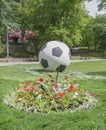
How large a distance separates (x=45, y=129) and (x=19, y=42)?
36.4 meters

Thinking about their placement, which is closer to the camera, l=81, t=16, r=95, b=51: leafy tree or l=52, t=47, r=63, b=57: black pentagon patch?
l=52, t=47, r=63, b=57: black pentagon patch

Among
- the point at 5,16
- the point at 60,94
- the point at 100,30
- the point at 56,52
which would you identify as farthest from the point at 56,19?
the point at 60,94

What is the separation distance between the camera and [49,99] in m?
5.48

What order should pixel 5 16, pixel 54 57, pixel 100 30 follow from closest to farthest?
pixel 54 57, pixel 5 16, pixel 100 30

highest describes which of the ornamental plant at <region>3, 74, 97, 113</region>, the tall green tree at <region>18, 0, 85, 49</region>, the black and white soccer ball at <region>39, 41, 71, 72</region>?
the tall green tree at <region>18, 0, 85, 49</region>

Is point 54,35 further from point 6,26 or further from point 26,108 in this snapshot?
point 26,108

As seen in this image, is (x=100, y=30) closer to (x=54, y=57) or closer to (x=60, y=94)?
(x=54, y=57)

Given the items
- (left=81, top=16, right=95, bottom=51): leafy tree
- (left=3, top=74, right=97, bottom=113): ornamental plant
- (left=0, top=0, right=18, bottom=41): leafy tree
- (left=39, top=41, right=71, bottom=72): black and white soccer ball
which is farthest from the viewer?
(left=81, top=16, right=95, bottom=51): leafy tree

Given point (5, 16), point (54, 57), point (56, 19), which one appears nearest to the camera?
point (54, 57)

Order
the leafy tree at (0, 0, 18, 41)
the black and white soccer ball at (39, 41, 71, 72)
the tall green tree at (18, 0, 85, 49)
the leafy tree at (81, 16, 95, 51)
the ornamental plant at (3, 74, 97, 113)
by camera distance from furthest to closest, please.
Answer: the leafy tree at (81, 16, 95, 51) < the tall green tree at (18, 0, 85, 49) < the leafy tree at (0, 0, 18, 41) < the black and white soccer ball at (39, 41, 71, 72) < the ornamental plant at (3, 74, 97, 113)

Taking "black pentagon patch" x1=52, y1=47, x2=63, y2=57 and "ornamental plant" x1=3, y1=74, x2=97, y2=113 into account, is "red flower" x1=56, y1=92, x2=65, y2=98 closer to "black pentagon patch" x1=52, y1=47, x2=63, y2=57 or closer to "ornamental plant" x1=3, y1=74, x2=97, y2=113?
"ornamental plant" x1=3, y1=74, x2=97, y2=113

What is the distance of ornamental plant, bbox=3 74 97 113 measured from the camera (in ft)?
17.7

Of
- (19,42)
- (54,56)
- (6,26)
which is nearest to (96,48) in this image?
(19,42)

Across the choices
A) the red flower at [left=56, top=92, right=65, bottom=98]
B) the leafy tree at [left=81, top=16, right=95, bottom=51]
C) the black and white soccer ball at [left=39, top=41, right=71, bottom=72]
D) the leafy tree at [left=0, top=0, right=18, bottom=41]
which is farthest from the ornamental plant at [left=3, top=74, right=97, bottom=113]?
the leafy tree at [left=81, top=16, right=95, bottom=51]
